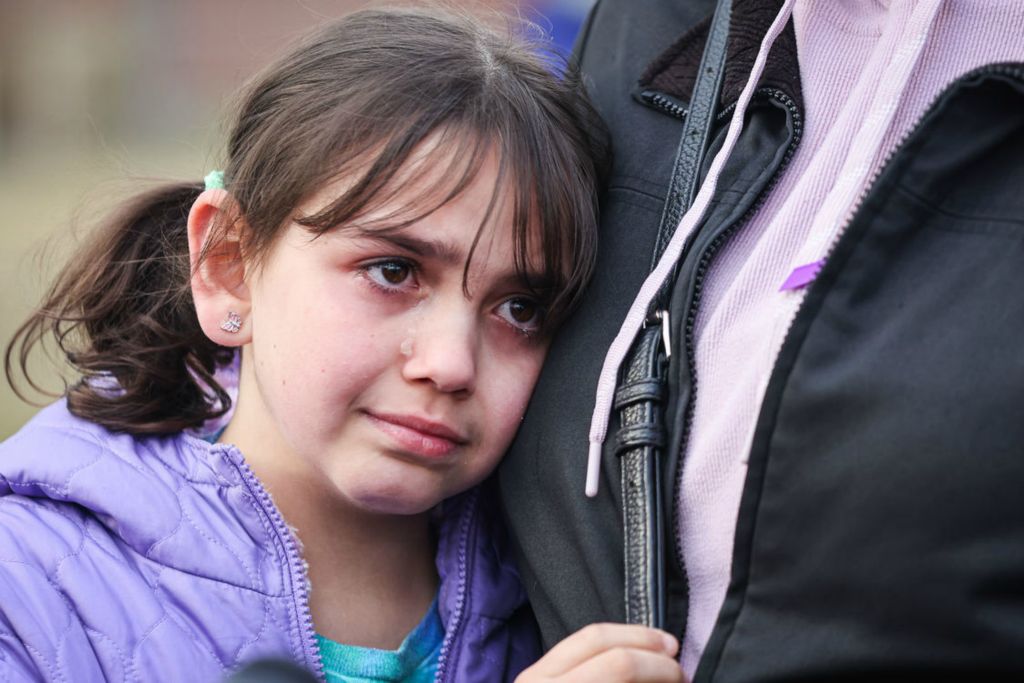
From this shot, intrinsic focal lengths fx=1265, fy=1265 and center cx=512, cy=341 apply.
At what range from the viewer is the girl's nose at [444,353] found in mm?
1561

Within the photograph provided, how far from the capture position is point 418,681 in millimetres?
1746

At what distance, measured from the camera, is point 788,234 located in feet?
4.47

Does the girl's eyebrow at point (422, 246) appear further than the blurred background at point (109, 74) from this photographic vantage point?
No

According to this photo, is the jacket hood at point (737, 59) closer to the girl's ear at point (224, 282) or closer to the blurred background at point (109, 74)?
the girl's ear at point (224, 282)

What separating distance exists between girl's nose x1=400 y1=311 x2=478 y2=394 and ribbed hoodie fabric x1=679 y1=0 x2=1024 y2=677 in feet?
1.06

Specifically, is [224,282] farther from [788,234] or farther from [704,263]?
[788,234]

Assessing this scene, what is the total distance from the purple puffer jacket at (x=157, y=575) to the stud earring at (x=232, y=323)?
17 centimetres

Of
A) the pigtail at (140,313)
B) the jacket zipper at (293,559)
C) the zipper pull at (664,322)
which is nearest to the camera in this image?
the zipper pull at (664,322)

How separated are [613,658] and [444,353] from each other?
48cm

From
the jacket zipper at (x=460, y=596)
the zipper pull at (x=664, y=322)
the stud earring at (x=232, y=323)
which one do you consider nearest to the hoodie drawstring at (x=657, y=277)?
the zipper pull at (x=664, y=322)

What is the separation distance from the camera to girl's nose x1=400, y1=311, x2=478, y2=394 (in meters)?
1.56

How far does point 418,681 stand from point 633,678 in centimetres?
60

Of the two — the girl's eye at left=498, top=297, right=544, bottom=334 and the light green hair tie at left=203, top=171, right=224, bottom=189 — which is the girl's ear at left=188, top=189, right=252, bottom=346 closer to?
the light green hair tie at left=203, top=171, right=224, bottom=189

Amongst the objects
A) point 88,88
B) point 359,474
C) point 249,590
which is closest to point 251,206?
point 359,474
